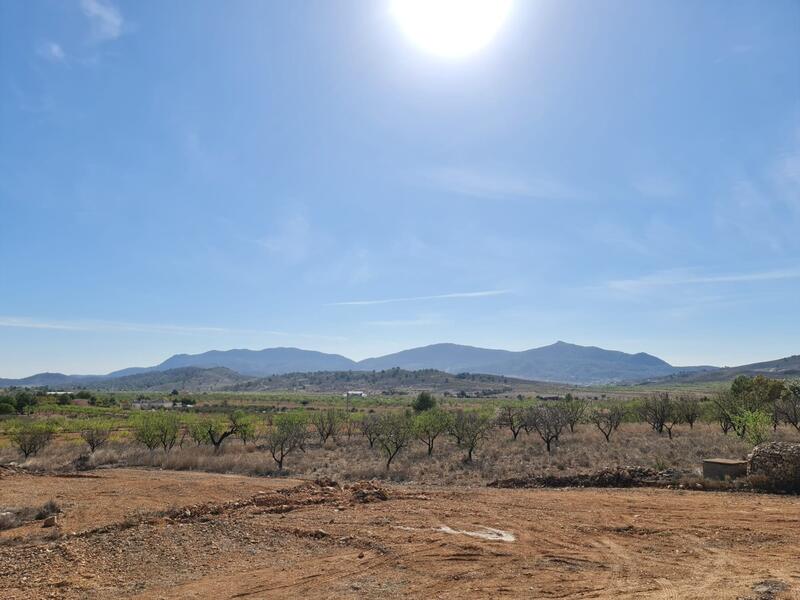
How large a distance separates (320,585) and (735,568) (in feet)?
28.0

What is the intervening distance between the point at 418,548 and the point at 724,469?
581 inches

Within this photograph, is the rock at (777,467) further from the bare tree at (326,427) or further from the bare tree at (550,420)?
the bare tree at (326,427)

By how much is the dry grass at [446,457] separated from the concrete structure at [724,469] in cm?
108

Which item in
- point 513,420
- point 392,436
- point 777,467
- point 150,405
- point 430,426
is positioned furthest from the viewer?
point 150,405

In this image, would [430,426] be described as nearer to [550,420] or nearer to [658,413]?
[550,420]

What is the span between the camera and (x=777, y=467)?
1833 cm

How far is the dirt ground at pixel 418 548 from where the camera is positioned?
10.0m

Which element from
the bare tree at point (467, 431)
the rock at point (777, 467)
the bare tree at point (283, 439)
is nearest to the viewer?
the rock at point (777, 467)

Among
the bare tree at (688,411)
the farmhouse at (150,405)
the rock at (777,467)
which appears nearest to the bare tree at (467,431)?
the rock at (777,467)

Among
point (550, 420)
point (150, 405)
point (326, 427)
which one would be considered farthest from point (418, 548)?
point (150, 405)

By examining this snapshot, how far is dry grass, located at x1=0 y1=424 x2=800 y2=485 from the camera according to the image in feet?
89.0

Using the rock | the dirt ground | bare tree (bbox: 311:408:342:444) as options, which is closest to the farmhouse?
bare tree (bbox: 311:408:342:444)

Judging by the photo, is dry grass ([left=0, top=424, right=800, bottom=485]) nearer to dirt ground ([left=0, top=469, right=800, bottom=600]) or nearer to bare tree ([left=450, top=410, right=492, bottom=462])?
bare tree ([left=450, top=410, right=492, bottom=462])

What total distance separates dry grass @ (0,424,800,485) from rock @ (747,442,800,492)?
2966 mm
